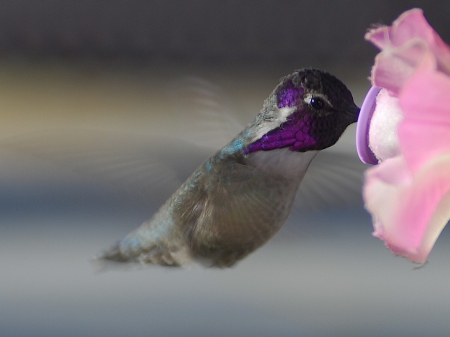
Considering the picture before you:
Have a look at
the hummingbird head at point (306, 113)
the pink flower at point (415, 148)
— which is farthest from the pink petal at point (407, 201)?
the hummingbird head at point (306, 113)

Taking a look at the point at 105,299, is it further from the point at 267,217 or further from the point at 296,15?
the point at 296,15

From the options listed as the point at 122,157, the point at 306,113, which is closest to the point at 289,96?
the point at 306,113

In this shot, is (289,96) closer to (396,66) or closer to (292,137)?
(292,137)

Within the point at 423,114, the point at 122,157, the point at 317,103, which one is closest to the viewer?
the point at 423,114

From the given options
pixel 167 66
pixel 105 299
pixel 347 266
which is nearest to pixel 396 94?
pixel 105 299

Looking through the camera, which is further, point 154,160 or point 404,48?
point 154,160
